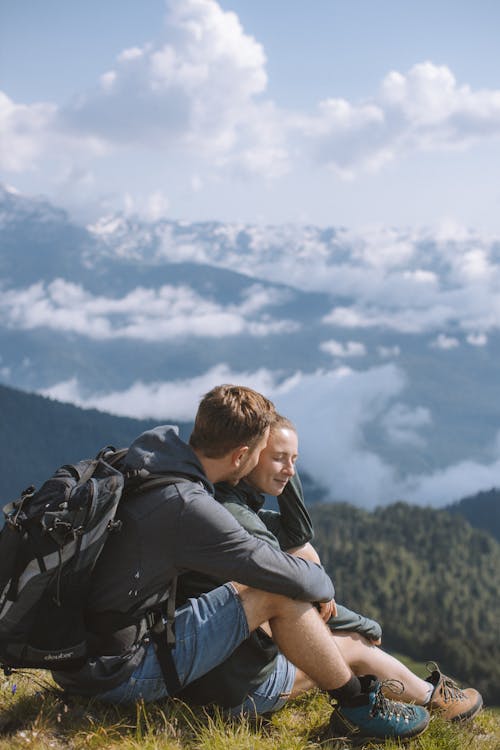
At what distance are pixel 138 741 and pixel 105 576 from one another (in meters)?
1.42

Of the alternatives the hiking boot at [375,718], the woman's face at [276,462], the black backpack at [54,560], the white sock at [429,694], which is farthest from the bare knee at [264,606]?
the white sock at [429,694]

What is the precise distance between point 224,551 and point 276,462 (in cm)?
156

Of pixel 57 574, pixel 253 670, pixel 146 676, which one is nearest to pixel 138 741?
pixel 146 676

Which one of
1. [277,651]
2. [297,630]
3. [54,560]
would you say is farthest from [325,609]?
[54,560]

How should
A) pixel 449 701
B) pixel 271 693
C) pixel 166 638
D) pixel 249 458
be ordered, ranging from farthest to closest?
pixel 449 701 < pixel 271 693 < pixel 249 458 < pixel 166 638

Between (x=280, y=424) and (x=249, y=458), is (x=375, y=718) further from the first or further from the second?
(x=280, y=424)

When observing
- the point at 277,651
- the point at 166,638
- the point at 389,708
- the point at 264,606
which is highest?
the point at 264,606

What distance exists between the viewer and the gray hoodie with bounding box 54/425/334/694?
5.34 m

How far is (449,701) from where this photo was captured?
6969mm

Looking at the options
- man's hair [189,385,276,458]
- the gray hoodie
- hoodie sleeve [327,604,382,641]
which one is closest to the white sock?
hoodie sleeve [327,604,382,641]

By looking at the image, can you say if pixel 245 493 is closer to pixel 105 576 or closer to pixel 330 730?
pixel 105 576

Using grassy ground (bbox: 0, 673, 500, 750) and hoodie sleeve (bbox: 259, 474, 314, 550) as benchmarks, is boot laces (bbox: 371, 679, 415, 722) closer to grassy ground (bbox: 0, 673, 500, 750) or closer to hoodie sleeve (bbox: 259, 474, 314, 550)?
grassy ground (bbox: 0, 673, 500, 750)

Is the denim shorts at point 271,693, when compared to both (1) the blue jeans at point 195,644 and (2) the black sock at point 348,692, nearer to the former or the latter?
(2) the black sock at point 348,692

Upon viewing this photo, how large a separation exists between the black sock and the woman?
373 millimetres
